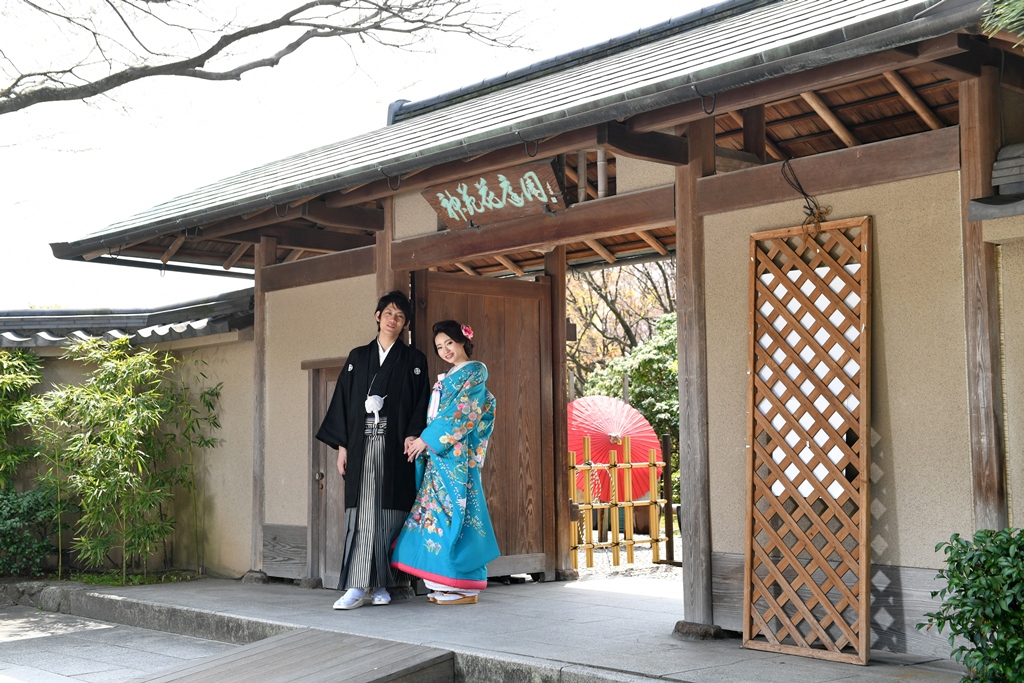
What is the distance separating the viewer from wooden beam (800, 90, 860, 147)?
6.04 metres

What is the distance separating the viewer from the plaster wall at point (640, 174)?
229 inches

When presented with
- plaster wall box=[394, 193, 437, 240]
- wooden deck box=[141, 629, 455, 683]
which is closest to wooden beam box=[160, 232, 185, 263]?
plaster wall box=[394, 193, 437, 240]

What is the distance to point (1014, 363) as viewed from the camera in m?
4.41

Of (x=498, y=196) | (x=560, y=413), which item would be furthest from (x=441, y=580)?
(x=498, y=196)

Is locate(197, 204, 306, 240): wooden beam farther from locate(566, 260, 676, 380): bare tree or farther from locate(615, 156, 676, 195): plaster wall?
locate(566, 260, 676, 380): bare tree

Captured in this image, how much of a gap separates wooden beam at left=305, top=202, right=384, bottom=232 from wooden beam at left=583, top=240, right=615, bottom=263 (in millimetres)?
1928

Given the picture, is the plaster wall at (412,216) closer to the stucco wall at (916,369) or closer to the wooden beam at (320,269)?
the wooden beam at (320,269)

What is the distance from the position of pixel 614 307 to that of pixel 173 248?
475 inches

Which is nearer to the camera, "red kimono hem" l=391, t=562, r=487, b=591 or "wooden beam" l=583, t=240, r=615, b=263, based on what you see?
"red kimono hem" l=391, t=562, r=487, b=591

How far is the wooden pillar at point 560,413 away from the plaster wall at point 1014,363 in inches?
171

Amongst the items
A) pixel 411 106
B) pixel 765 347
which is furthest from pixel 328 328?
A: pixel 765 347

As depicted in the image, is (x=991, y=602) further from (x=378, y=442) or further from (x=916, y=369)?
(x=378, y=442)

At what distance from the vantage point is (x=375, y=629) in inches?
236

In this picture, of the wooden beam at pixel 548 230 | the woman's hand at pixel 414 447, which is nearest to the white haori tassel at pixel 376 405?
the woman's hand at pixel 414 447
